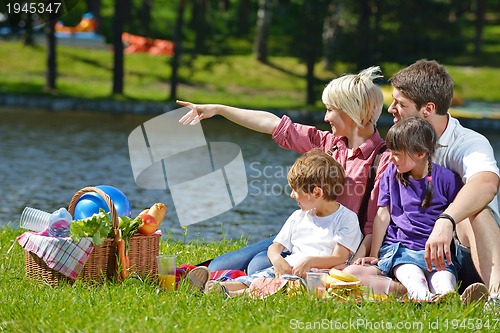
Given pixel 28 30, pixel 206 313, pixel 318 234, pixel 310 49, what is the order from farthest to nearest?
pixel 28 30 < pixel 310 49 < pixel 318 234 < pixel 206 313

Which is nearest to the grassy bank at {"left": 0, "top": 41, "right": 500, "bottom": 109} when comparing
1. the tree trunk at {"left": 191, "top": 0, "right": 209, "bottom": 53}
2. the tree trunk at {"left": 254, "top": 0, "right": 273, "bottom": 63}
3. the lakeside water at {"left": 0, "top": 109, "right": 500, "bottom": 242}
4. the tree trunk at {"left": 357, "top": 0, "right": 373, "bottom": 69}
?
the tree trunk at {"left": 254, "top": 0, "right": 273, "bottom": 63}

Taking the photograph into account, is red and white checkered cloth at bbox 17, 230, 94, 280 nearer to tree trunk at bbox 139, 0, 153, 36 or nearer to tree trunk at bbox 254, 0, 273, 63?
tree trunk at bbox 139, 0, 153, 36

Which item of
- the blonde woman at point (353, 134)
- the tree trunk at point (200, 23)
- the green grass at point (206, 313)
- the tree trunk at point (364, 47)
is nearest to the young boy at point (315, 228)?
the blonde woman at point (353, 134)

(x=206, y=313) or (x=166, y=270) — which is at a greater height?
(x=206, y=313)

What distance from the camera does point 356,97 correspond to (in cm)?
583

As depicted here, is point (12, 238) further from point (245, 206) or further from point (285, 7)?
point (285, 7)

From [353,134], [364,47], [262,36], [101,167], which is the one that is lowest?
[262,36]

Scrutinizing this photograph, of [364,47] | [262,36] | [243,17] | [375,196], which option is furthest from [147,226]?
[243,17]

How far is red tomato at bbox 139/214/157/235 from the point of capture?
595 cm

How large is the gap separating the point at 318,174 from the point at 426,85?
81cm

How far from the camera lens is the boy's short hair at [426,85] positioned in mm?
5699

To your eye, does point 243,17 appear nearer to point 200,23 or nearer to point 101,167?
point 200,23

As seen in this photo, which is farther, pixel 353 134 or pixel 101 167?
pixel 101 167

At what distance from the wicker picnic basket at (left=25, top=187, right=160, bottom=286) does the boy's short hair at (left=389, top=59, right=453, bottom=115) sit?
1720 millimetres
